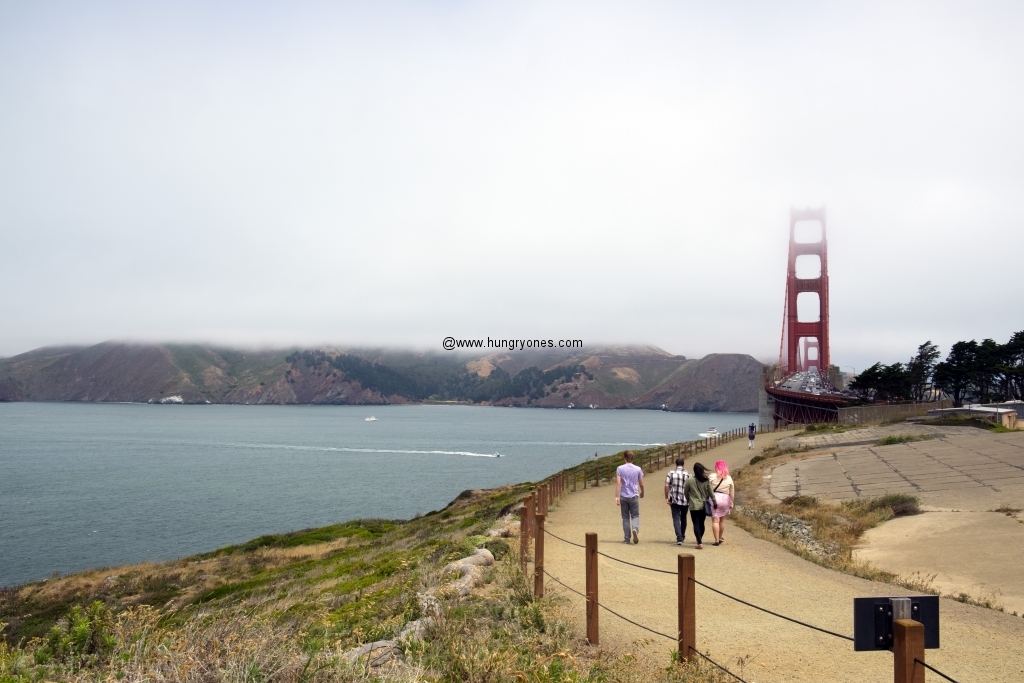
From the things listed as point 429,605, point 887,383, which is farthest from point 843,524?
point 887,383

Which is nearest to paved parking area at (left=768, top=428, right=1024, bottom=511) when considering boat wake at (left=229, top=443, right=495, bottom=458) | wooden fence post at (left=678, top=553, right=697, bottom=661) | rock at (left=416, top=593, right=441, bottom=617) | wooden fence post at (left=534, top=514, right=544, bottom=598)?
wooden fence post at (left=534, top=514, right=544, bottom=598)

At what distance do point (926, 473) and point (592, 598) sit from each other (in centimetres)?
1969

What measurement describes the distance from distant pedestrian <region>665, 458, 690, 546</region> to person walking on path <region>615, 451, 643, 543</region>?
1.71ft

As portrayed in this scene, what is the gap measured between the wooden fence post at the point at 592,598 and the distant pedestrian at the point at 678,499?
6236mm

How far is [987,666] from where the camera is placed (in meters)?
6.64

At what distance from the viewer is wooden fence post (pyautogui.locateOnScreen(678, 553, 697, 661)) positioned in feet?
18.7

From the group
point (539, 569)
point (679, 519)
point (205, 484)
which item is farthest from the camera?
point (205, 484)

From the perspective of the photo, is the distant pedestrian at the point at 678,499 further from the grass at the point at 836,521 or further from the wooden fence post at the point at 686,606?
the wooden fence post at the point at 686,606

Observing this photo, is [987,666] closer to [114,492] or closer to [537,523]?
[537,523]

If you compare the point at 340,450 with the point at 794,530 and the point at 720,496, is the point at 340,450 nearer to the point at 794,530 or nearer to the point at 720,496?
the point at 794,530

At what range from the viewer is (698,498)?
1288 cm

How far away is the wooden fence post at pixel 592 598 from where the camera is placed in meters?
7.03

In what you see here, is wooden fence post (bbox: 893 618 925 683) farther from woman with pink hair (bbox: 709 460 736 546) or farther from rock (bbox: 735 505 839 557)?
rock (bbox: 735 505 839 557)

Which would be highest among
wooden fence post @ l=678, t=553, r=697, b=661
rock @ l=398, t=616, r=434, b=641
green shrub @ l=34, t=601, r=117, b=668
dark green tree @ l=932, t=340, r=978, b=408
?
dark green tree @ l=932, t=340, r=978, b=408
